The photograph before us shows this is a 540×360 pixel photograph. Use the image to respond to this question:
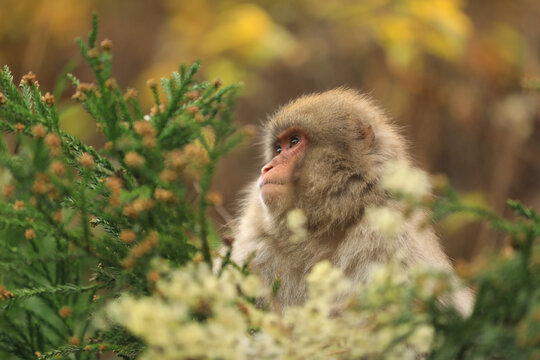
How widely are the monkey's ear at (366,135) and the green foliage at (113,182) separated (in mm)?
1244

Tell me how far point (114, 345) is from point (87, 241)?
369 mm

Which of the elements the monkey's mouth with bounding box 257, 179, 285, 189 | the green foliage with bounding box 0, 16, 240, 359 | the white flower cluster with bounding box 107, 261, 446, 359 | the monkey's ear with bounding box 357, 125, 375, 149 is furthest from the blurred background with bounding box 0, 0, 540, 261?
the white flower cluster with bounding box 107, 261, 446, 359

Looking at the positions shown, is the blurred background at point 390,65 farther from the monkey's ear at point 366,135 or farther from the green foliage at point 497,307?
the green foliage at point 497,307

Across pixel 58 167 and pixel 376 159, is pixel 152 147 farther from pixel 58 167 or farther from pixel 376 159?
pixel 376 159

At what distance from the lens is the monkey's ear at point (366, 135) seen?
3.35 meters

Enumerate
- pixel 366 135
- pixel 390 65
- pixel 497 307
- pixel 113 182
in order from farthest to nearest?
A: pixel 390 65, pixel 366 135, pixel 113 182, pixel 497 307

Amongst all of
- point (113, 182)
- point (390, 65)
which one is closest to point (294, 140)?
point (113, 182)

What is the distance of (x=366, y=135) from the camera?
3.38 metres

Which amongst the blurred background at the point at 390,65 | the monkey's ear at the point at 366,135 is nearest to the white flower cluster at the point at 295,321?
the monkey's ear at the point at 366,135

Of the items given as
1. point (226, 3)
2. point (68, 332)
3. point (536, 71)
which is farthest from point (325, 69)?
point (68, 332)

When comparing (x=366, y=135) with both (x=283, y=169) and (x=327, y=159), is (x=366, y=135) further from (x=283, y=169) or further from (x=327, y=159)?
(x=283, y=169)

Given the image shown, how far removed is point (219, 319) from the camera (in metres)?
1.52

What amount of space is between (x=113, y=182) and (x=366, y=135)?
1.73 meters

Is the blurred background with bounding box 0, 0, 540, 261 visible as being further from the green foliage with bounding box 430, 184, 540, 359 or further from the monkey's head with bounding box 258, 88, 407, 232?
the green foliage with bounding box 430, 184, 540, 359
